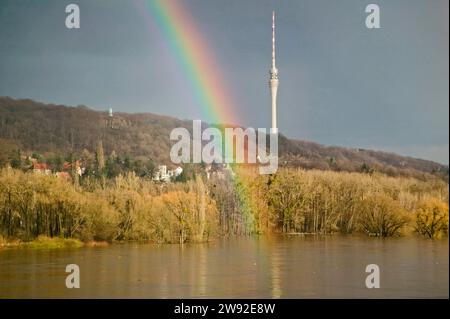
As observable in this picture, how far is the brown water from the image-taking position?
41031 millimetres

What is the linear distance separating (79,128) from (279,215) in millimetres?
63953

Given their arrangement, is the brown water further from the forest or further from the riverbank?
the forest

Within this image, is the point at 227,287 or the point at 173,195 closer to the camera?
the point at 227,287

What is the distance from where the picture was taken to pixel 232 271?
49531mm

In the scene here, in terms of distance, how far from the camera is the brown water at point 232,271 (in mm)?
41031

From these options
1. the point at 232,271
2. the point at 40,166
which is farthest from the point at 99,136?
the point at 232,271

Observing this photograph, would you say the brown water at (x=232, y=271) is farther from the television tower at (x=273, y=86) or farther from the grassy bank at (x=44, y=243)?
the television tower at (x=273, y=86)

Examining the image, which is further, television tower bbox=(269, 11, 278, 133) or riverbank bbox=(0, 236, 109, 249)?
television tower bbox=(269, 11, 278, 133)

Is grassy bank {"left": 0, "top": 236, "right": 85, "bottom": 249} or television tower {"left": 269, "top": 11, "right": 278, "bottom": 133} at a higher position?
television tower {"left": 269, "top": 11, "right": 278, "bottom": 133}

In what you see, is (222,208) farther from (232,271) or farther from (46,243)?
(232,271)

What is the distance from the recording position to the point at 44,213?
7444 centimetres

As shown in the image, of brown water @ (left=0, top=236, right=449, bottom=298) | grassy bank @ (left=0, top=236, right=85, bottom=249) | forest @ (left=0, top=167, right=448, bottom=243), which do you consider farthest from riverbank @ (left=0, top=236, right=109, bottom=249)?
brown water @ (left=0, top=236, right=449, bottom=298)

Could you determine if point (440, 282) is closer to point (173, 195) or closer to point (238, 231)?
point (173, 195)
